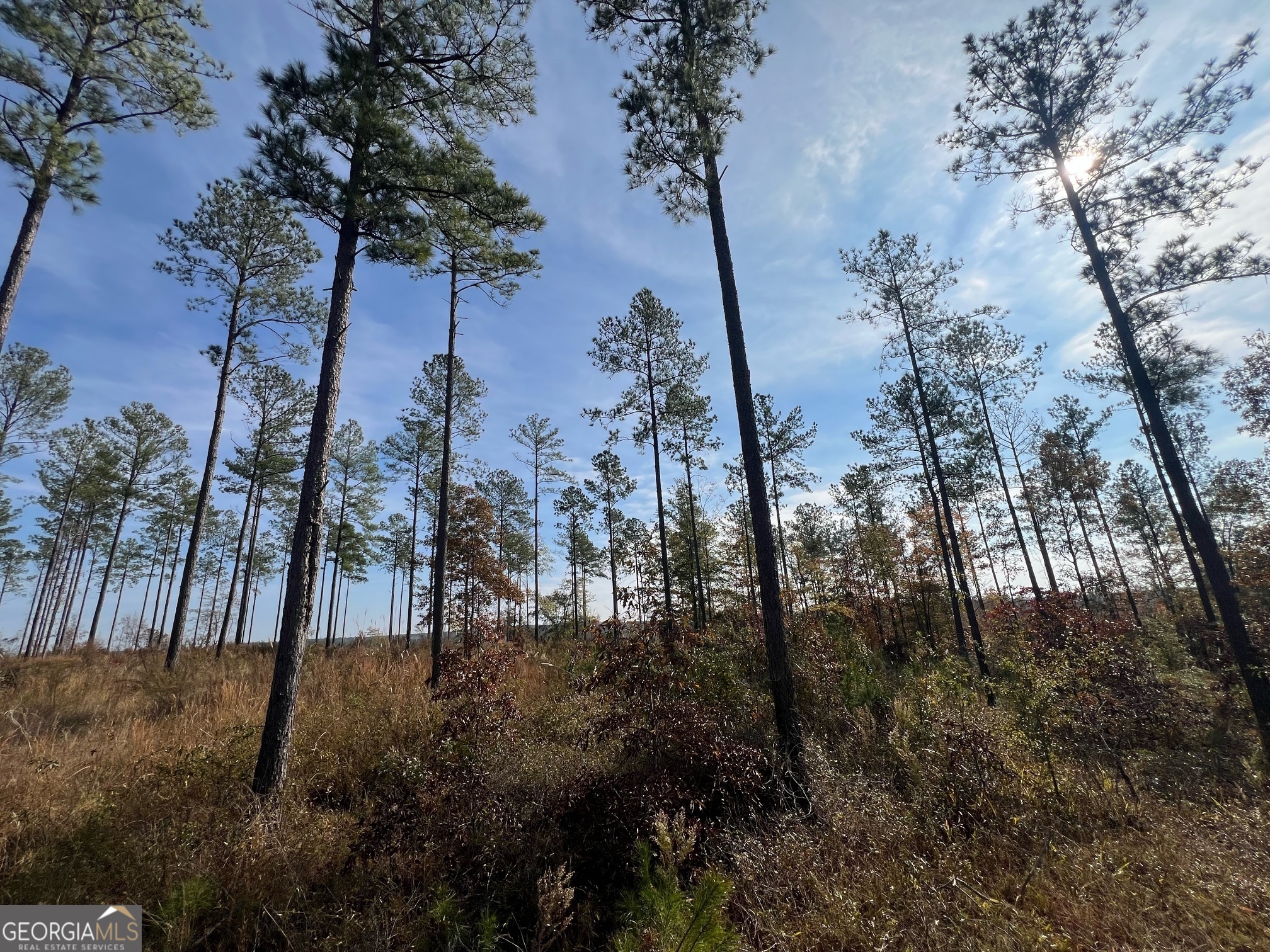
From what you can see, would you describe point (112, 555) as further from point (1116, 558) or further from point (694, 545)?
point (1116, 558)

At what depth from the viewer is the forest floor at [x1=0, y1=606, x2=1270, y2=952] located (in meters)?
3.19

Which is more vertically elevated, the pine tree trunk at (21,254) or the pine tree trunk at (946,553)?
the pine tree trunk at (21,254)

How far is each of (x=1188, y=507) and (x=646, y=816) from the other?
433 inches

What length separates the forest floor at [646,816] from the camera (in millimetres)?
3189

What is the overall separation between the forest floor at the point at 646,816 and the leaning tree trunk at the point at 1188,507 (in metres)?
0.94

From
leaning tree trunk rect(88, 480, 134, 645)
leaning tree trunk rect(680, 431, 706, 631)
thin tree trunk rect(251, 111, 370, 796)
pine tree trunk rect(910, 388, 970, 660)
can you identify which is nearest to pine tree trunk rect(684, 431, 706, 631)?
leaning tree trunk rect(680, 431, 706, 631)

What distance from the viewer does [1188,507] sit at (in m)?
8.44

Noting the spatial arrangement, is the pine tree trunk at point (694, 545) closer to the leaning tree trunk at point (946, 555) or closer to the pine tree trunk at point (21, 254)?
the leaning tree trunk at point (946, 555)

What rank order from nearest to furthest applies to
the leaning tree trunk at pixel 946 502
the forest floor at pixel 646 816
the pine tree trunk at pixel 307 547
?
the forest floor at pixel 646 816 < the pine tree trunk at pixel 307 547 < the leaning tree trunk at pixel 946 502

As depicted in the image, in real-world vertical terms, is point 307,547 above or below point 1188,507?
below

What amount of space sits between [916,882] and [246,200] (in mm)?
18940

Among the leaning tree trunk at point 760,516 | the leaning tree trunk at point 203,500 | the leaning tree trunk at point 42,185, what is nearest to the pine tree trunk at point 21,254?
the leaning tree trunk at point 42,185

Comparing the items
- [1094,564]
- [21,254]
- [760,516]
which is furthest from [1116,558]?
Answer: [21,254]

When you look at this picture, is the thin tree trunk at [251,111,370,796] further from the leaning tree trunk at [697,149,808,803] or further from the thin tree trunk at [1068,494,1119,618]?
the thin tree trunk at [1068,494,1119,618]
